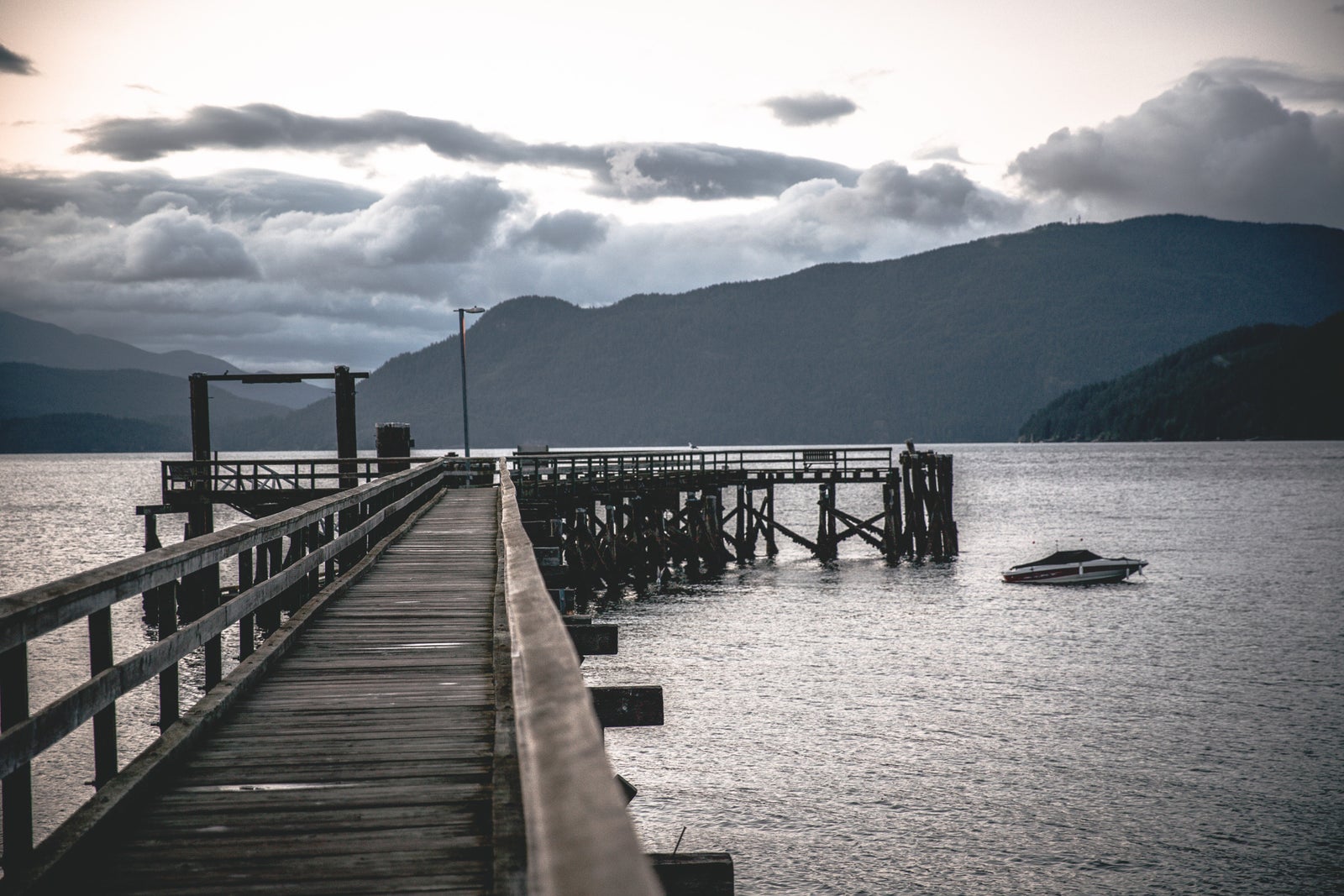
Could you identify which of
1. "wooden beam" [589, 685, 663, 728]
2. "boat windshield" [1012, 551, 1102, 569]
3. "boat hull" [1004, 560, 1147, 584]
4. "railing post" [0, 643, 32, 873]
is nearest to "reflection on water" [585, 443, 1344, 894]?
"boat hull" [1004, 560, 1147, 584]

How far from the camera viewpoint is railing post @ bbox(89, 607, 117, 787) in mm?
4434

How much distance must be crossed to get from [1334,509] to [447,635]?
81.3m

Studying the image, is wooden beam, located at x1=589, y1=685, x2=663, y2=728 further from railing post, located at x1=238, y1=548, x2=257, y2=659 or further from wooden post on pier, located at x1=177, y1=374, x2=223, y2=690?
wooden post on pier, located at x1=177, y1=374, x2=223, y2=690

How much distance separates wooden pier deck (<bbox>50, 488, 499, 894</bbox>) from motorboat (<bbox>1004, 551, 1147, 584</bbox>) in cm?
3419

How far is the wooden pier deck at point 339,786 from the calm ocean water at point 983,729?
724 centimetres

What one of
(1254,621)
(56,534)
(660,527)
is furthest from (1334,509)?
(56,534)

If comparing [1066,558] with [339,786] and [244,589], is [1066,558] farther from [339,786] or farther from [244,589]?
[339,786]

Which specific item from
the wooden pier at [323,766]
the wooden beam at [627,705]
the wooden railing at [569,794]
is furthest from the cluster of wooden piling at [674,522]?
the wooden railing at [569,794]

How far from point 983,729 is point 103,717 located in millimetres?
16257

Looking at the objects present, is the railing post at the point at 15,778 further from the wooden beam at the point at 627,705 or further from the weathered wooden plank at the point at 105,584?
the wooden beam at the point at 627,705

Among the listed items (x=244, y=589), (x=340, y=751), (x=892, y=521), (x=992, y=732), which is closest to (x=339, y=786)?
(x=340, y=751)

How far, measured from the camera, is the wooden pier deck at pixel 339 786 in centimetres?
374

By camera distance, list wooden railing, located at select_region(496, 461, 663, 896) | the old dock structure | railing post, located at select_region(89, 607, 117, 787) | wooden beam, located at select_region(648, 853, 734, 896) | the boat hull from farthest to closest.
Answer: the boat hull, wooden beam, located at select_region(648, 853, 734, 896), railing post, located at select_region(89, 607, 117, 787), the old dock structure, wooden railing, located at select_region(496, 461, 663, 896)

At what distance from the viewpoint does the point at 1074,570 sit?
39094 mm
